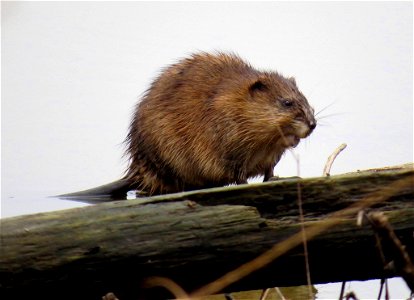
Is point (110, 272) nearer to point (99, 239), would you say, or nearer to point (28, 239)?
point (99, 239)

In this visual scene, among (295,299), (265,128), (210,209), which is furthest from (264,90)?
(210,209)

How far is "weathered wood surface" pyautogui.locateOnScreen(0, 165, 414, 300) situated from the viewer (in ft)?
7.86

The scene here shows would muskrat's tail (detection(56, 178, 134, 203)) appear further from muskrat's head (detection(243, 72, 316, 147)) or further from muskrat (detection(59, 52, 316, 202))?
muskrat's head (detection(243, 72, 316, 147))

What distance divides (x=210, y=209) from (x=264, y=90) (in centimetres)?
188

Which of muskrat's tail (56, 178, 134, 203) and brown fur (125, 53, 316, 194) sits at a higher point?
brown fur (125, 53, 316, 194)

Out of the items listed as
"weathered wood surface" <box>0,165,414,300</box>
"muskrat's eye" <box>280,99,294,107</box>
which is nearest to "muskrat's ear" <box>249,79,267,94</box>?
"muskrat's eye" <box>280,99,294,107</box>

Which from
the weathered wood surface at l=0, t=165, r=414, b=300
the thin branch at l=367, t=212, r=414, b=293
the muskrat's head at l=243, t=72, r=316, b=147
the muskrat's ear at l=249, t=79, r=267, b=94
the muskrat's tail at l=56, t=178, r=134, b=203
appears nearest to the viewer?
the thin branch at l=367, t=212, r=414, b=293

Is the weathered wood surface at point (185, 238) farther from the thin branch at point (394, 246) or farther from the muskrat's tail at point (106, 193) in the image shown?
the muskrat's tail at point (106, 193)

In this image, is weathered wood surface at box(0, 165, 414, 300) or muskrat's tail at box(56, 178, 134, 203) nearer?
weathered wood surface at box(0, 165, 414, 300)

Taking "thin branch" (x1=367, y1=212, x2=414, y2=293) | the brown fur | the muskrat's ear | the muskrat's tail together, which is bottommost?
"thin branch" (x1=367, y1=212, x2=414, y2=293)

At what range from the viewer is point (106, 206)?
246 cm

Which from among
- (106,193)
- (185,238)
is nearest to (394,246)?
(185,238)

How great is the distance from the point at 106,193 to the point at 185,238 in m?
2.11

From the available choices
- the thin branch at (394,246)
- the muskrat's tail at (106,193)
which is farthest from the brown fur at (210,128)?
the thin branch at (394,246)
